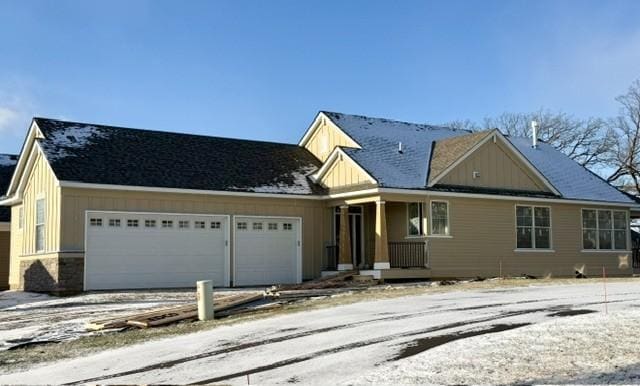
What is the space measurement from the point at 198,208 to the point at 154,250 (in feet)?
6.20

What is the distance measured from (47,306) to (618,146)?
4565cm

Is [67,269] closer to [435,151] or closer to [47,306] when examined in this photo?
[47,306]

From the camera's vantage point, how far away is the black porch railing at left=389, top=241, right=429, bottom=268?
24016 millimetres

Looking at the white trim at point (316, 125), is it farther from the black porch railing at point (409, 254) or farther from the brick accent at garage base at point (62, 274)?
the brick accent at garage base at point (62, 274)

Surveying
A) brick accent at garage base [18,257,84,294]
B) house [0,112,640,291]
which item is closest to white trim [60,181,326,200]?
house [0,112,640,291]

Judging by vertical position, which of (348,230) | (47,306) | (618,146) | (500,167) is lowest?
(47,306)

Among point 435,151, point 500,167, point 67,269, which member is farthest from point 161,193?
point 500,167

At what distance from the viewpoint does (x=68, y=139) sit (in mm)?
23188

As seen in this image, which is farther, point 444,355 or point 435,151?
point 435,151

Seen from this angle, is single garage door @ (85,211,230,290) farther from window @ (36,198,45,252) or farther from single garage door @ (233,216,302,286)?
window @ (36,198,45,252)

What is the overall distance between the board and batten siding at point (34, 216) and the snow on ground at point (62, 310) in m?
1.54

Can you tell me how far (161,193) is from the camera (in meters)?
22.3

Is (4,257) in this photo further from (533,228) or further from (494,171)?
(533,228)

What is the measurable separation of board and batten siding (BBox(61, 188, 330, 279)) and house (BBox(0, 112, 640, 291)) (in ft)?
0.12
